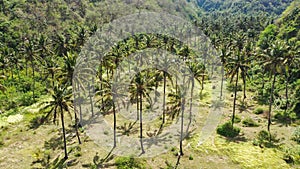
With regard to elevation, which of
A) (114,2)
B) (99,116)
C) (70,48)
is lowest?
(99,116)

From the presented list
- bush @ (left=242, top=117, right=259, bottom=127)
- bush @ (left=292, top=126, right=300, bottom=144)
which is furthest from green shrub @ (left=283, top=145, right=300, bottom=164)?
bush @ (left=242, top=117, right=259, bottom=127)

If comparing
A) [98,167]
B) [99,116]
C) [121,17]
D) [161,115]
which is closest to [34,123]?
[99,116]

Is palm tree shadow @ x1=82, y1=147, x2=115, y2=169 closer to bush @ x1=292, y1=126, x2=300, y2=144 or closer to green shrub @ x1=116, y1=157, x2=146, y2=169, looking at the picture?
green shrub @ x1=116, y1=157, x2=146, y2=169

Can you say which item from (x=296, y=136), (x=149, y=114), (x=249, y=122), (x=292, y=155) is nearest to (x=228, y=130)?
(x=249, y=122)

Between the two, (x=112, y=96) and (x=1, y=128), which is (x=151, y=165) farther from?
(x=1, y=128)

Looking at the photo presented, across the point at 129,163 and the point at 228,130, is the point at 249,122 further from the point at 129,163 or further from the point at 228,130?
the point at 129,163

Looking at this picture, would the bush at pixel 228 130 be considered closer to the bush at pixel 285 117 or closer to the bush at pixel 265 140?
the bush at pixel 265 140
